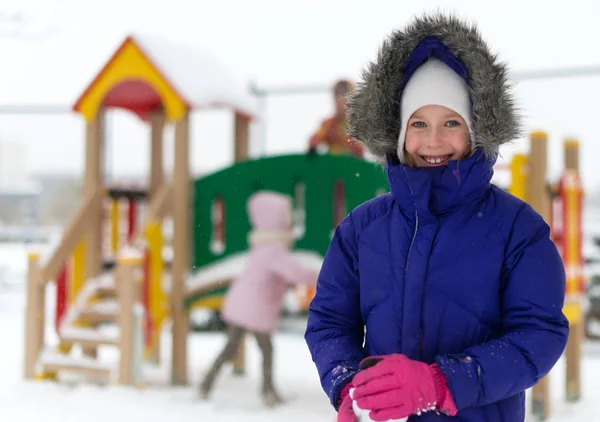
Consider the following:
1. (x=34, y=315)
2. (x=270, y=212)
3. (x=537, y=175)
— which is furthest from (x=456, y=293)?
(x=34, y=315)

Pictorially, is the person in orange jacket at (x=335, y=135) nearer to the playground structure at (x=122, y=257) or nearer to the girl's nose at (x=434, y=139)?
the playground structure at (x=122, y=257)

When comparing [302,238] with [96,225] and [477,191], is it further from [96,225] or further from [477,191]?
[477,191]

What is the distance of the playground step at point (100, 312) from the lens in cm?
379

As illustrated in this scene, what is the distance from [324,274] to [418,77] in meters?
0.34

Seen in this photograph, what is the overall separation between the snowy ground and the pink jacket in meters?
0.44

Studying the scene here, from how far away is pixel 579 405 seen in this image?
330cm

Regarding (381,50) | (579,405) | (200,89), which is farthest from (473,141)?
(200,89)

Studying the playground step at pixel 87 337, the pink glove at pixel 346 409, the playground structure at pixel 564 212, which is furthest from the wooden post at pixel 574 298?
the pink glove at pixel 346 409

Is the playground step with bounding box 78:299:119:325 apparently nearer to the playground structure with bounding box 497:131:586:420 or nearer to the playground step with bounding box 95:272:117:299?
the playground step with bounding box 95:272:117:299

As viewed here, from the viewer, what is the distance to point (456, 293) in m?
0.89

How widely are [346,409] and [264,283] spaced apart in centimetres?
243

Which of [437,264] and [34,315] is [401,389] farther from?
[34,315]

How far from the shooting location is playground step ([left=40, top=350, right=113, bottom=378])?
3.60 meters

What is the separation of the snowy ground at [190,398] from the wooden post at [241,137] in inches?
58.9
